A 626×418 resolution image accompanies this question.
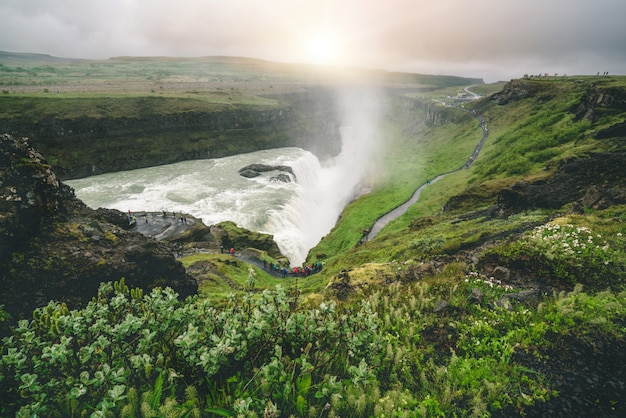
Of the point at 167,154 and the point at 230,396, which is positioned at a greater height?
the point at 230,396

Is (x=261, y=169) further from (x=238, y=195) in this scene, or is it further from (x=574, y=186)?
(x=574, y=186)

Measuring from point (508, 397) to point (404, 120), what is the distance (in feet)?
599

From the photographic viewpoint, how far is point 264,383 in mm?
4848

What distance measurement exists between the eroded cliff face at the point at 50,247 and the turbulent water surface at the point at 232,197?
3506cm

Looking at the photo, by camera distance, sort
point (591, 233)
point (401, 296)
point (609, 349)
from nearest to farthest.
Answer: point (609, 349)
point (401, 296)
point (591, 233)

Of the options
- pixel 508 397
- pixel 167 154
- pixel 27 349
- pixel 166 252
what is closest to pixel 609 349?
pixel 508 397

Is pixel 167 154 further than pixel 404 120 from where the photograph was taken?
No

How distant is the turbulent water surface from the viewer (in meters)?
55.7

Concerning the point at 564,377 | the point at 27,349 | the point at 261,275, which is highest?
the point at 27,349

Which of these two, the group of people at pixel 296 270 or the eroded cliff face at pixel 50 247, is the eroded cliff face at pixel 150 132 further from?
the eroded cliff face at pixel 50 247

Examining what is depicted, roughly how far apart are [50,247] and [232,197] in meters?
52.9

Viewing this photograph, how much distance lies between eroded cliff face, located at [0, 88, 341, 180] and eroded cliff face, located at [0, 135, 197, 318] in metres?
75.1

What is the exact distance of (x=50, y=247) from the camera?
11.9m

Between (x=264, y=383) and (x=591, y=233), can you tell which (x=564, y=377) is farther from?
(x=591, y=233)
